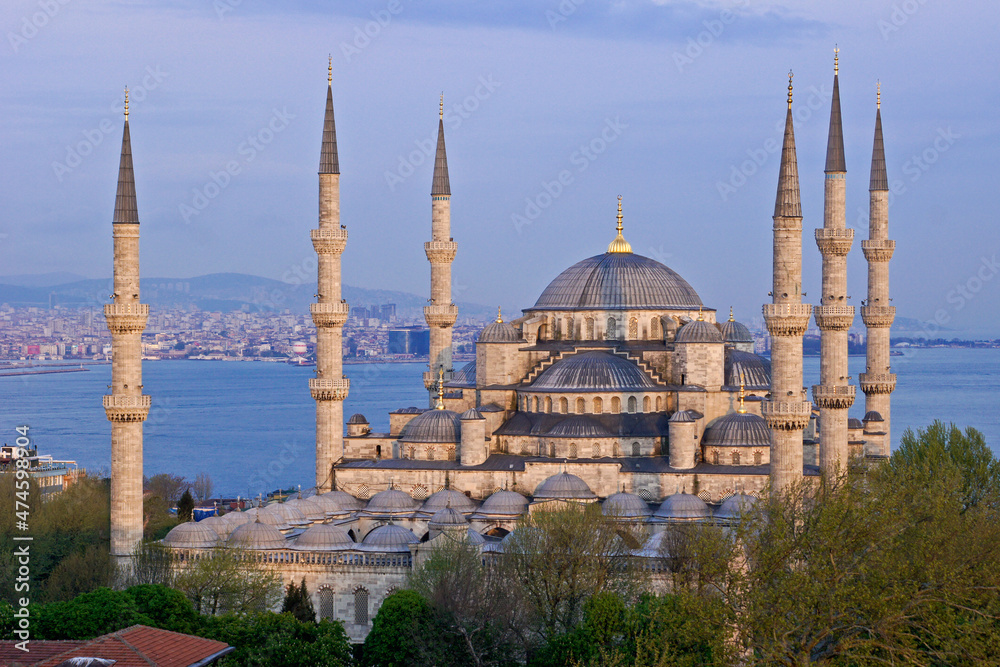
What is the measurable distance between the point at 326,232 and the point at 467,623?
13.7 metres

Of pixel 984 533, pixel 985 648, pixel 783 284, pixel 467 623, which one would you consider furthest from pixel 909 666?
pixel 783 284

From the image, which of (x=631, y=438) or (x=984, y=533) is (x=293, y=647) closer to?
(x=984, y=533)

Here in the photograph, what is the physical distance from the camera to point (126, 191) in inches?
1232

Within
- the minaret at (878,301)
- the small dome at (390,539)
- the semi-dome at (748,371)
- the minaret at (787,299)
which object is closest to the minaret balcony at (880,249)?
the minaret at (878,301)

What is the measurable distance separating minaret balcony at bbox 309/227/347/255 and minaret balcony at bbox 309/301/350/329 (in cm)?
132

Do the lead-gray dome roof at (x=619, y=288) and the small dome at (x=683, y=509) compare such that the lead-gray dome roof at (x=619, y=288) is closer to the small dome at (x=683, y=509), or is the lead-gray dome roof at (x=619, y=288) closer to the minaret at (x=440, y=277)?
the minaret at (x=440, y=277)

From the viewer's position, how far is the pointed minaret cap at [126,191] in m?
31.0

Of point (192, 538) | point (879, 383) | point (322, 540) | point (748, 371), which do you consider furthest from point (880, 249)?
point (192, 538)

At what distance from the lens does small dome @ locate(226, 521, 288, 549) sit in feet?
97.7

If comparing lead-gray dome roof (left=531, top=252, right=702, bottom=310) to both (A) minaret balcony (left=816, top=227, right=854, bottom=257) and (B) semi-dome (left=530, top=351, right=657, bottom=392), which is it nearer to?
(B) semi-dome (left=530, top=351, right=657, bottom=392)

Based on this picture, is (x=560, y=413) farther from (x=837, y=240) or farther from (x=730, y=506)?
(x=837, y=240)

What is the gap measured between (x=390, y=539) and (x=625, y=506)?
504cm

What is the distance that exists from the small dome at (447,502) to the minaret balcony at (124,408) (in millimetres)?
6514

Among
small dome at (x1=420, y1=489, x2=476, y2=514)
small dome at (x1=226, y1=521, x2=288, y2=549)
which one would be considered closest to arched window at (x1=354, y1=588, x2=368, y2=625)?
small dome at (x1=226, y1=521, x2=288, y2=549)
